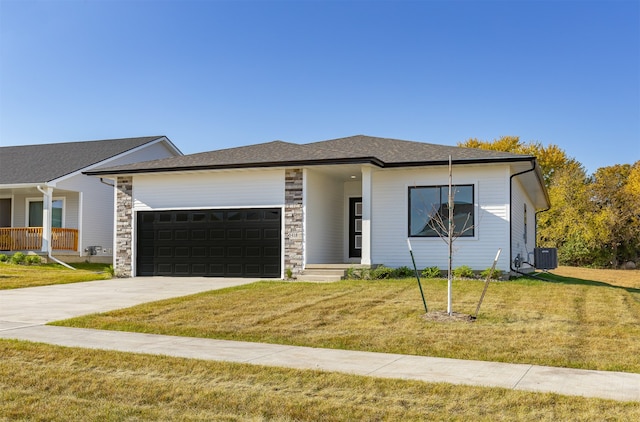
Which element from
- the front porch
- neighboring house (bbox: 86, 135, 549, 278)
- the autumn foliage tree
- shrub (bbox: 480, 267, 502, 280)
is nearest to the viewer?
shrub (bbox: 480, 267, 502, 280)

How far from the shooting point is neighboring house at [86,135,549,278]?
16.5m

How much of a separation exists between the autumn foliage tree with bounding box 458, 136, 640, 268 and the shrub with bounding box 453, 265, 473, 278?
23.9 meters

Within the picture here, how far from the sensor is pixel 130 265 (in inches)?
731

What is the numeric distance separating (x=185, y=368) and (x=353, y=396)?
2.03 m

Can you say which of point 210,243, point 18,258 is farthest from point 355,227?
point 18,258

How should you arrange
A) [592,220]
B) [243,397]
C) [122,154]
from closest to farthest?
[243,397], [122,154], [592,220]

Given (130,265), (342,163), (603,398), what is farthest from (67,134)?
(603,398)

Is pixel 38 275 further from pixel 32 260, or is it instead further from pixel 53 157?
pixel 53 157

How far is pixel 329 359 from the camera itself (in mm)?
7129

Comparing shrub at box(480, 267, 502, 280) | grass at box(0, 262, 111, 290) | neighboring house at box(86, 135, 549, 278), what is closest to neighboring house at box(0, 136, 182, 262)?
grass at box(0, 262, 111, 290)

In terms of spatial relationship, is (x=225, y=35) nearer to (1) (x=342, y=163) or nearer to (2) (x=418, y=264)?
(1) (x=342, y=163)

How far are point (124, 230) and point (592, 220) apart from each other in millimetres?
29398

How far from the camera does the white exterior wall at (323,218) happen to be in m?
17.0

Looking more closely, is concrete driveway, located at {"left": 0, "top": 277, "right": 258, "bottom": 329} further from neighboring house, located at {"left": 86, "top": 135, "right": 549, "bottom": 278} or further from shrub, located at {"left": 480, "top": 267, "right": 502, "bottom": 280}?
shrub, located at {"left": 480, "top": 267, "right": 502, "bottom": 280}
